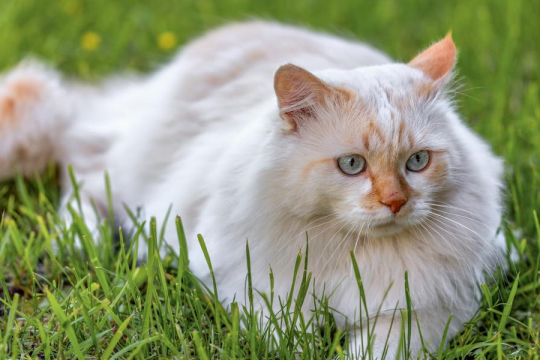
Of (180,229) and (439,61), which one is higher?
(439,61)

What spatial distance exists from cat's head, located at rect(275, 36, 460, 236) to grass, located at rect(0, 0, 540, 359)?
29 centimetres

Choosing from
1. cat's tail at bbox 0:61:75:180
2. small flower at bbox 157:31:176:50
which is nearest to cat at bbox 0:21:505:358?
cat's tail at bbox 0:61:75:180

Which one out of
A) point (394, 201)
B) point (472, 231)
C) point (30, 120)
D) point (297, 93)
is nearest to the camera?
point (394, 201)

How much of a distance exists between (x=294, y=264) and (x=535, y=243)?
40.4 inches

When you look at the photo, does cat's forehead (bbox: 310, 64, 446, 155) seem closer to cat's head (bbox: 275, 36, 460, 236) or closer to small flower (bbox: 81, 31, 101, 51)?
cat's head (bbox: 275, 36, 460, 236)

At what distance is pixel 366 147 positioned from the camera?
2.02 meters

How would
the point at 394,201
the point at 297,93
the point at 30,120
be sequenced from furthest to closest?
the point at 30,120, the point at 297,93, the point at 394,201

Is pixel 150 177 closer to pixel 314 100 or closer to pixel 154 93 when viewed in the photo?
pixel 154 93

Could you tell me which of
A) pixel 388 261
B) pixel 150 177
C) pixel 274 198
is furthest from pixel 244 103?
pixel 388 261

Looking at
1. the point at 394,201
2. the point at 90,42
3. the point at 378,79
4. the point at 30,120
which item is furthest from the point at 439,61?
the point at 90,42

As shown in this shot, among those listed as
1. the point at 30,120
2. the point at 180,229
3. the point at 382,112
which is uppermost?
the point at 382,112

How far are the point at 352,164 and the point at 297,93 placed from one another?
10.4 inches

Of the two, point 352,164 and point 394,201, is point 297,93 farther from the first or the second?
point 394,201

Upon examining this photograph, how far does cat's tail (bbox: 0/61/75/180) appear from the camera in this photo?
320 cm
